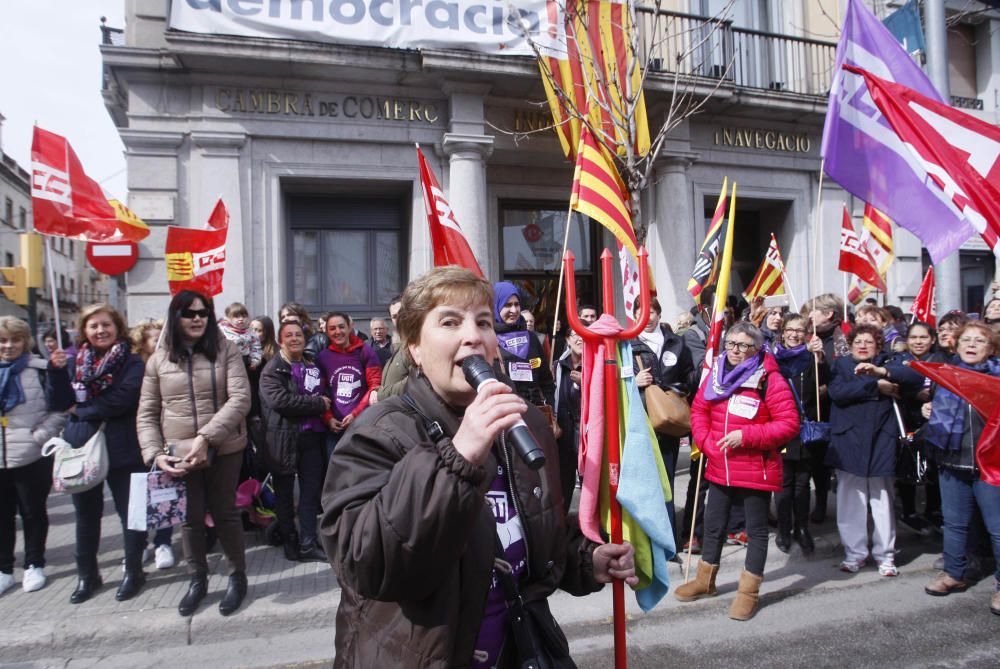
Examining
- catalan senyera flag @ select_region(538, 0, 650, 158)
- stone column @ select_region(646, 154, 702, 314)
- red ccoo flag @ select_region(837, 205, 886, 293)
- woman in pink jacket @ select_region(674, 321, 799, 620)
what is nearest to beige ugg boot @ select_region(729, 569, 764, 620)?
woman in pink jacket @ select_region(674, 321, 799, 620)

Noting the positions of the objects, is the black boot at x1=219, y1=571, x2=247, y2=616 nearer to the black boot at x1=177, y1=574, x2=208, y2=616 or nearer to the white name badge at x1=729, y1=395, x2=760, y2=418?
the black boot at x1=177, y1=574, x2=208, y2=616

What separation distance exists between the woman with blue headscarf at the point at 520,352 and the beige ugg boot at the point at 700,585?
1765 millimetres

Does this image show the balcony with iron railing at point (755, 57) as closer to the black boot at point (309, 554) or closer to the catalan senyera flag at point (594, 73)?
the catalan senyera flag at point (594, 73)

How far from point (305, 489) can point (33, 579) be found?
2.06 m

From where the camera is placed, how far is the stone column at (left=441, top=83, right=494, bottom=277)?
9867 mm

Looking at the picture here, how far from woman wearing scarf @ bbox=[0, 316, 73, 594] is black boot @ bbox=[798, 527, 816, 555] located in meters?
6.12

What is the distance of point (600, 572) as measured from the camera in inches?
77.0

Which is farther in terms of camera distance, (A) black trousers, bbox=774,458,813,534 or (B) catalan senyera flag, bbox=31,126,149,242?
(B) catalan senyera flag, bbox=31,126,149,242

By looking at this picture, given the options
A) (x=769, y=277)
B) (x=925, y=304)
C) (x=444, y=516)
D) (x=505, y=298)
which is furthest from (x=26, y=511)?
(x=925, y=304)

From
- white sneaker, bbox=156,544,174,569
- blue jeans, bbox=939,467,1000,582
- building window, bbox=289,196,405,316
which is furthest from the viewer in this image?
building window, bbox=289,196,405,316

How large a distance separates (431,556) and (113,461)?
4356 millimetres

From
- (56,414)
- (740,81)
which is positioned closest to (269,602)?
(56,414)

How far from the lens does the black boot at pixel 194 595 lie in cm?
427

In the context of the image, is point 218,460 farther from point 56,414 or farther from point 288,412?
point 56,414
